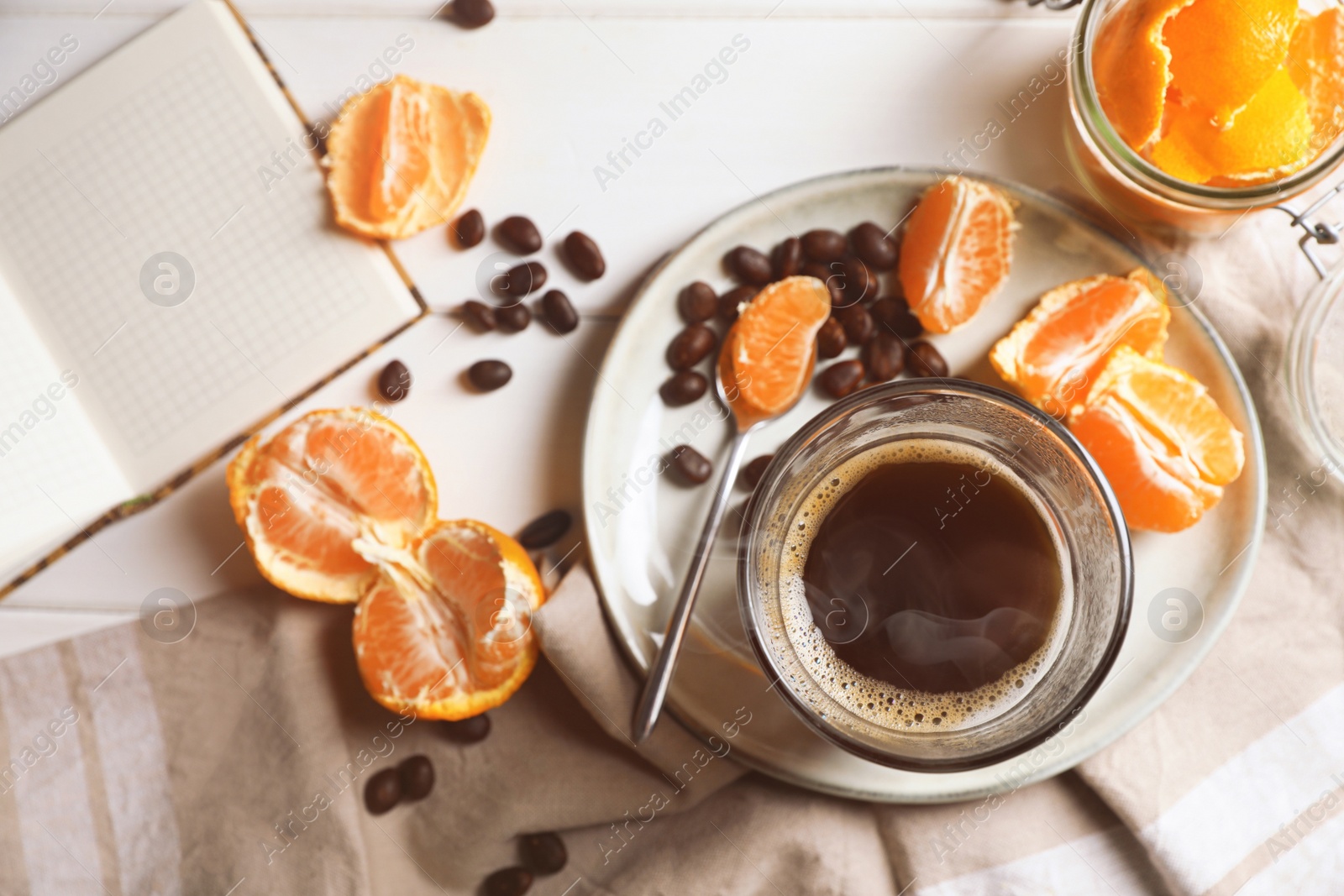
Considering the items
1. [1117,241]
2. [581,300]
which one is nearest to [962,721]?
[1117,241]

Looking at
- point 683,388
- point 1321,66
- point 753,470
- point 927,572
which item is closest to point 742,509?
point 753,470

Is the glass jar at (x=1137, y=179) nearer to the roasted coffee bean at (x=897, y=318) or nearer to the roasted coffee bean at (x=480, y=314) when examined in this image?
the roasted coffee bean at (x=897, y=318)

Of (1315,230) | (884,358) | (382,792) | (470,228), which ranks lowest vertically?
(382,792)

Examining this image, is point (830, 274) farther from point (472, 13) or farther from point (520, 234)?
point (472, 13)

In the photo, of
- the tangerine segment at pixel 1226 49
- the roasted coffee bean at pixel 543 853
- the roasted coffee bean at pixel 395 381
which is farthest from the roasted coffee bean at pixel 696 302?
the roasted coffee bean at pixel 543 853

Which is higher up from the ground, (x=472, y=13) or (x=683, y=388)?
(x=472, y=13)

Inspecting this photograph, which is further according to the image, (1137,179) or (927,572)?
(1137,179)
